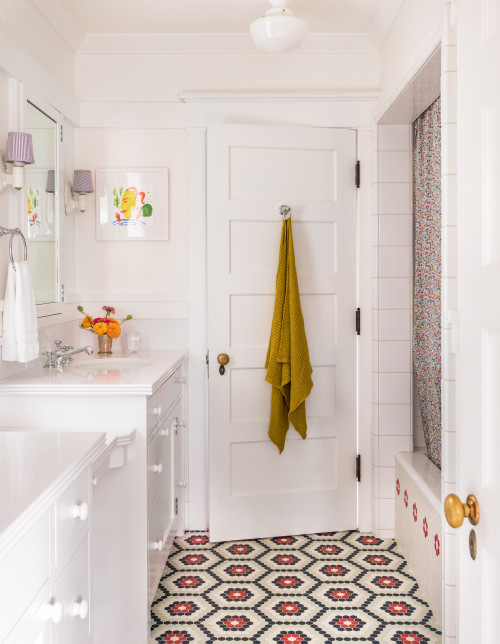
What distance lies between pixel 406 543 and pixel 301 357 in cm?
99

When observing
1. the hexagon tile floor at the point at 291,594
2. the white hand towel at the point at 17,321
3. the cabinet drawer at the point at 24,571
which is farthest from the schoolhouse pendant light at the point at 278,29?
the hexagon tile floor at the point at 291,594

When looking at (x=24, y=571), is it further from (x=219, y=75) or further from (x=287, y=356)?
(x=219, y=75)

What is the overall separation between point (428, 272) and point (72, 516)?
204cm

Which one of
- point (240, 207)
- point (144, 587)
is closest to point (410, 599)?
point (144, 587)

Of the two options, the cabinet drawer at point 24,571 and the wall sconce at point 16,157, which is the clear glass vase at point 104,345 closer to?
the wall sconce at point 16,157

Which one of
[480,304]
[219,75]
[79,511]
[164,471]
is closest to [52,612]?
[79,511]

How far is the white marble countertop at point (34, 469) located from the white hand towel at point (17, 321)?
2.12 ft

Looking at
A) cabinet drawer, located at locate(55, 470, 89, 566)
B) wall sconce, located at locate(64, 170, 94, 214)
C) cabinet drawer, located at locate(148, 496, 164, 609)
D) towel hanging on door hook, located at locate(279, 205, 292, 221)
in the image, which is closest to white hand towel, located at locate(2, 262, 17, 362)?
cabinet drawer, located at locate(148, 496, 164, 609)

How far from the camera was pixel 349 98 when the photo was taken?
332cm

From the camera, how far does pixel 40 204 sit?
111 inches

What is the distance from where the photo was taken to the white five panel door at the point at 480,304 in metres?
1.02

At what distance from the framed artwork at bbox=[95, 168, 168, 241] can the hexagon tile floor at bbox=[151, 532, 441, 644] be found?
1594mm

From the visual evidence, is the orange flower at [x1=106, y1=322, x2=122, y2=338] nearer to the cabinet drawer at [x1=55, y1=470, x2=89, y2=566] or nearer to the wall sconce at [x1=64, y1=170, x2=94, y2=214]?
the wall sconce at [x1=64, y1=170, x2=94, y2=214]

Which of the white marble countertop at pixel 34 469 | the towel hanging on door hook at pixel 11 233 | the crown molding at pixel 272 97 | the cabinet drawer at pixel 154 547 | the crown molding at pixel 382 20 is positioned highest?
the crown molding at pixel 382 20
